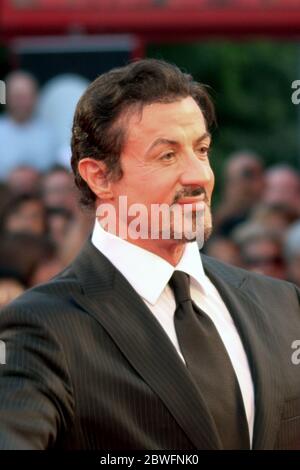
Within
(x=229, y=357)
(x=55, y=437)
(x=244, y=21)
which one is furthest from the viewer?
(x=244, y=21)

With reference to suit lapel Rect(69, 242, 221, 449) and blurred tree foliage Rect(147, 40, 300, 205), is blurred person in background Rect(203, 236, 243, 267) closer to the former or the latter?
suit lapel Rect(69, 242, 221, 449)

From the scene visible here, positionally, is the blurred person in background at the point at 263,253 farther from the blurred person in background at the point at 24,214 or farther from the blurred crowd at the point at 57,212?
the blurred person in background at the point at 24,214

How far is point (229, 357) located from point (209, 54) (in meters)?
8.83

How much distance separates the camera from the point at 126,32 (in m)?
8.09

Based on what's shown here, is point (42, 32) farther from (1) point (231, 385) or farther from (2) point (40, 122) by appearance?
(1) point (231, 385)

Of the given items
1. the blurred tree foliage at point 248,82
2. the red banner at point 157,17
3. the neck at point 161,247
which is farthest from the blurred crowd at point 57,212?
the blurred tree foliage at point 248,82

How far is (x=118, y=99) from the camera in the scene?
313cm

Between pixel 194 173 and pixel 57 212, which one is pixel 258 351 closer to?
pixel 194 173

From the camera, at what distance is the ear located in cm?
323

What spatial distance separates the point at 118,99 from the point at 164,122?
12 centimetres

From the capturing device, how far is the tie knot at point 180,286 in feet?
10.3

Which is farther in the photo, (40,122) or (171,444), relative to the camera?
(40,122)

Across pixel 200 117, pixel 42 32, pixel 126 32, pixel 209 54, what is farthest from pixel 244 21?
pixel 200 117

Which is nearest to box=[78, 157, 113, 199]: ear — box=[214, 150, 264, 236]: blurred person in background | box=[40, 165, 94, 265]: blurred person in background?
box=[40, 165, 94, 265]: blurred person in background
